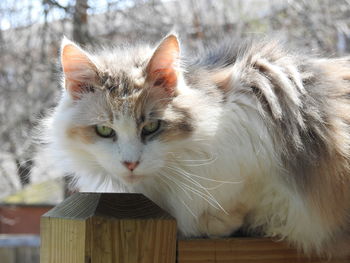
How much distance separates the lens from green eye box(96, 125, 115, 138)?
1.66 meters

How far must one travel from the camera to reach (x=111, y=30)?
409 centimetres

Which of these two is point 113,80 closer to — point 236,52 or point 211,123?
point 211,123

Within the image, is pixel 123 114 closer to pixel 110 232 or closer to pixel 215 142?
pixel 215 142

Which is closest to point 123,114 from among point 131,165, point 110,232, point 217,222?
point 131,165

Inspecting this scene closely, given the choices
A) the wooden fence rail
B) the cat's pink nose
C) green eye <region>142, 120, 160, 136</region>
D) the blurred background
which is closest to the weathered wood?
the wooden fence rail

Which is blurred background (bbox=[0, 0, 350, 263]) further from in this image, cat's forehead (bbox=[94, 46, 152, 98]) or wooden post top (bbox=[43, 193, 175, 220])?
wooden post top (bbox=[43, 193, 175, 220])

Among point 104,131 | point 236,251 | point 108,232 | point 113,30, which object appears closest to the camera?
point 108,232

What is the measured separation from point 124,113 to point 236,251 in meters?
0.55

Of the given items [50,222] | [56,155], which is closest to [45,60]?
[56,155]

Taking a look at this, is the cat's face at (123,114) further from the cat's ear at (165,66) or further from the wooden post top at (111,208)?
the wooden post top at (111,208)

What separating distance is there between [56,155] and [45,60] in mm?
2426

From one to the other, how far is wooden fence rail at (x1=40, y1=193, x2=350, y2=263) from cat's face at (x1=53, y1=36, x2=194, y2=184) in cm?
36

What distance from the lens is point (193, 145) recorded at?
1.67 meters

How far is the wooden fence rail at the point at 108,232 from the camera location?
1118 mm
